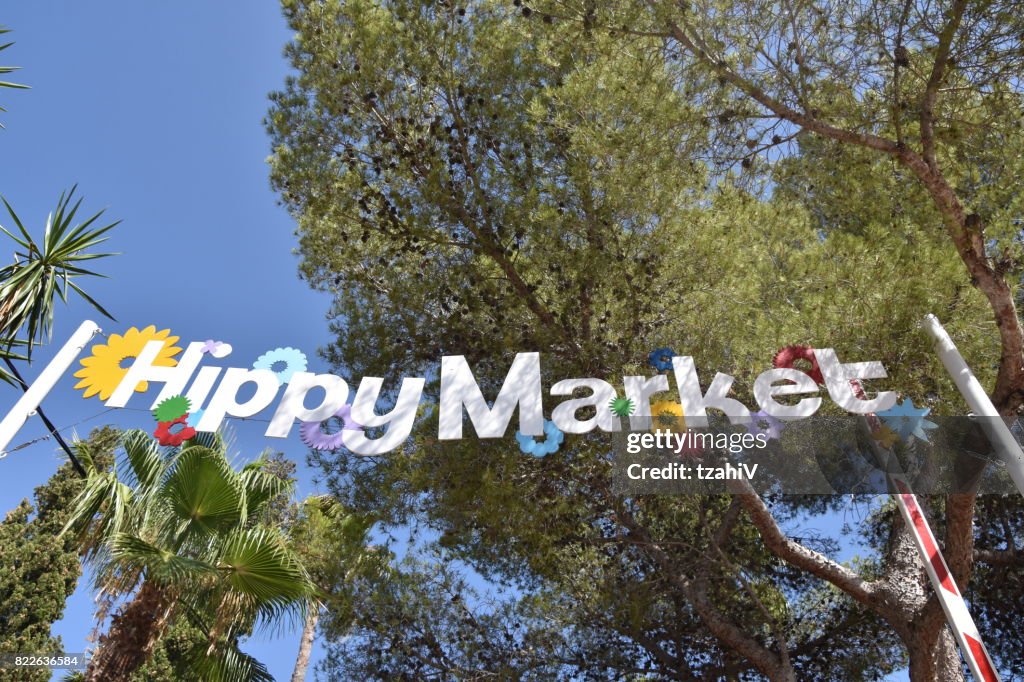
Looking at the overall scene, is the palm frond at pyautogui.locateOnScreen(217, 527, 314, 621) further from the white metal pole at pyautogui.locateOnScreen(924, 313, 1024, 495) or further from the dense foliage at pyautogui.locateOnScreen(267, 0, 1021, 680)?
the white metal pole at pyautogui.locateOnScreen(924, 313, 1024, 495)

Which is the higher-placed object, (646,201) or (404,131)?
(404,131)

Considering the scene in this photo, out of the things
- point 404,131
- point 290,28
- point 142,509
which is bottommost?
point 142,509

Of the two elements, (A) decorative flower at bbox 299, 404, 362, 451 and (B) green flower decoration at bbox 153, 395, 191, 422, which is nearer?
(A) decorative flower at bbox 299, 404, 362, 451

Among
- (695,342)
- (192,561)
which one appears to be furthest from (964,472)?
(192,561)

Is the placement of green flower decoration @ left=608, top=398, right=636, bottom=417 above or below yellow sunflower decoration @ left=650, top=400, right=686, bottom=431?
below

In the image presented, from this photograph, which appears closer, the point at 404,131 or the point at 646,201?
the point at 646,201

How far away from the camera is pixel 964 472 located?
4848 millimetres

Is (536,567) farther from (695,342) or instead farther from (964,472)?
(964,472)

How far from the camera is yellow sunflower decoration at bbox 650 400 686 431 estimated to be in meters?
4.38

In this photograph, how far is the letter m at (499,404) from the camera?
420cm

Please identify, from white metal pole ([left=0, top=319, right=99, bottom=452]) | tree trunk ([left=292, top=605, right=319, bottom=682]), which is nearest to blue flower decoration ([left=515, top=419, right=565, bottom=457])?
white metal pole ([left=0, top=319, right=99, bottom=452])

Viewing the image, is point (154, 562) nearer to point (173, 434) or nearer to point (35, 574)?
point (173, 434)

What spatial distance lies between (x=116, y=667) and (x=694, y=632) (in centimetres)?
492

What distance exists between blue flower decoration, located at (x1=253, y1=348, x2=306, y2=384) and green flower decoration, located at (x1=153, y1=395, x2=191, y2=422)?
459 millimetres
